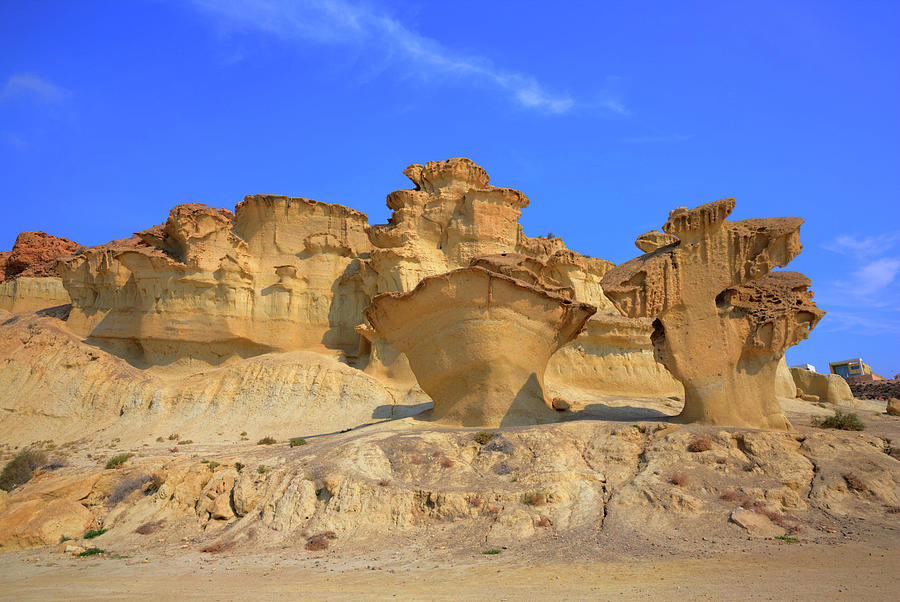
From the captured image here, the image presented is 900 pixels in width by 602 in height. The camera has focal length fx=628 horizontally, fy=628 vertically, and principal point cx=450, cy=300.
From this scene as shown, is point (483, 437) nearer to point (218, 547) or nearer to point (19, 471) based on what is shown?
point (218, 547)

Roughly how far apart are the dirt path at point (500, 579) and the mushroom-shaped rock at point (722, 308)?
684cm

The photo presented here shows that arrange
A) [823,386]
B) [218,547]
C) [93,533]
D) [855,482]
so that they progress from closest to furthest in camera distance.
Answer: [855,482] → [218,547] → [93,533] → [823,386]

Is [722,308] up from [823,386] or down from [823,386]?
up

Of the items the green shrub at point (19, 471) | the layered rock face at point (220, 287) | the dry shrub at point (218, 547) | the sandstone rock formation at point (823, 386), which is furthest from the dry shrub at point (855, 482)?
the layered rock face at point (220, 287)

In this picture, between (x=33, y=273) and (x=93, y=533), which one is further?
(x=33, y=273)

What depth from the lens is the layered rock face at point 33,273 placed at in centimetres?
3622

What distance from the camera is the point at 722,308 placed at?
15.8 metres

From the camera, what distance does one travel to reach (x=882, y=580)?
6.99 m

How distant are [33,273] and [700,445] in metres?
40.2

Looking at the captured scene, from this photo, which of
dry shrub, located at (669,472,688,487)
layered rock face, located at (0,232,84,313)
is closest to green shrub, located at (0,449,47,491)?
dry shrub, located at (669,472,688,487)

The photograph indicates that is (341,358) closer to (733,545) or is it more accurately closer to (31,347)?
(31,347)

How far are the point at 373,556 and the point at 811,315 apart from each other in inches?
498

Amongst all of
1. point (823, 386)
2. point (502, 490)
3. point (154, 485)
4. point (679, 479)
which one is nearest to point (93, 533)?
point (154, 485)

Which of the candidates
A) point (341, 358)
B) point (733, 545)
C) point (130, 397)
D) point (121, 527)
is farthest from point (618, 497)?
point (130, 397)
